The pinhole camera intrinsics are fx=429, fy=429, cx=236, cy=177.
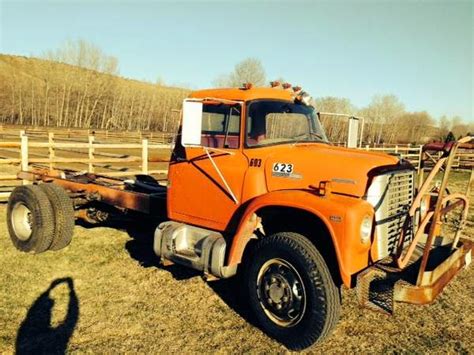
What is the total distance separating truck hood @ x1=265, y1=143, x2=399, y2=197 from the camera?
160 inches

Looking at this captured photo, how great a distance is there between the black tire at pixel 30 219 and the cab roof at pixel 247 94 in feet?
9.54

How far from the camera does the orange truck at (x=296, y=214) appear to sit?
380cm

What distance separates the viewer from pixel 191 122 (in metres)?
4.26

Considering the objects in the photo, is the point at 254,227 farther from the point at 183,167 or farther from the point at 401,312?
the point at 401,312

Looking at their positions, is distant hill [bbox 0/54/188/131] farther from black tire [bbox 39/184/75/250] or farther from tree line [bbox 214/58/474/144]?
black tire [bbox 39/184/75/250]

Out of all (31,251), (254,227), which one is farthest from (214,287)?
(31,251)

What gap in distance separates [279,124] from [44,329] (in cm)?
324

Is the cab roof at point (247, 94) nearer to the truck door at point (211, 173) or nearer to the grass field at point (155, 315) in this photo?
the truck door at point (211, 173)

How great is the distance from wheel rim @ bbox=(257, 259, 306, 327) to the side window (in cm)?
143

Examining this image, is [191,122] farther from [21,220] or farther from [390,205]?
[21,220]

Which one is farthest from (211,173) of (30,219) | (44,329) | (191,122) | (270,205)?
(30,219)

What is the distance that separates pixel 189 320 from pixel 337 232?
1920 millimetres

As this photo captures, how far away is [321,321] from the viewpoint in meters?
3.79

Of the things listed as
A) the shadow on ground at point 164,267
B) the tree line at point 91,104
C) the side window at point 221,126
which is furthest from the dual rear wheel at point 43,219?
the tree line at point 91,104
